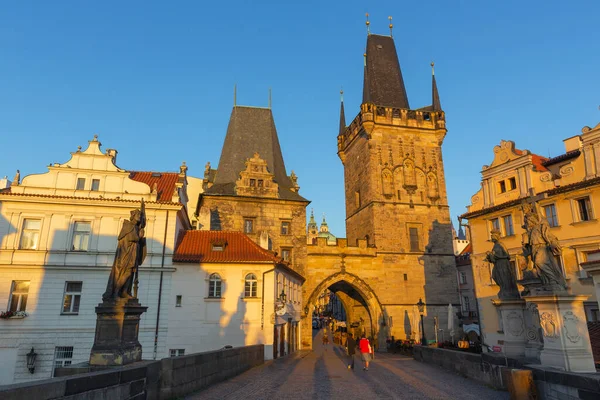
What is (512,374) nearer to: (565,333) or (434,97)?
(565,333)

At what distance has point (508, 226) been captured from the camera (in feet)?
74.8

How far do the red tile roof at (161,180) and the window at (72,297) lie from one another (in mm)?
5675

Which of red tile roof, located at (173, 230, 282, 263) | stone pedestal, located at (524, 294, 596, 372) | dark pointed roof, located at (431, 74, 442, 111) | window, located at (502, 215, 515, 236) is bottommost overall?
stone pedestal, located at (524, 294, 596, 372)

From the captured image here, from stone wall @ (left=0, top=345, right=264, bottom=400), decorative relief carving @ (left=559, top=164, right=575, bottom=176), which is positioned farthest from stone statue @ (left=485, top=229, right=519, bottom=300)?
decorative relief carving @ (left=559, top=164, right=575, bottom=176)

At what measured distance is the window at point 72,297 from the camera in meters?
18.3

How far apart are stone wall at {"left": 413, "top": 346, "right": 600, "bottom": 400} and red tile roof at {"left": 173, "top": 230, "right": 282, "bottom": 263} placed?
9.39m

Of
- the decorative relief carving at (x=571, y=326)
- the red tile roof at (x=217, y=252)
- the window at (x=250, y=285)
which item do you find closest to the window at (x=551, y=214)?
the red tile roof at (x=217, y=252)

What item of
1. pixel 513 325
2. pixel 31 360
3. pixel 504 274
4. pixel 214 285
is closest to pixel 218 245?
pixel 214 285

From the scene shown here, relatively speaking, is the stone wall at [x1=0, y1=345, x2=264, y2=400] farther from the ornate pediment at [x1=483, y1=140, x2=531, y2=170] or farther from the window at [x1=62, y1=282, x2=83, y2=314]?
the ornate pediment at [x1=483, y1=140, x2=531, y2=170]

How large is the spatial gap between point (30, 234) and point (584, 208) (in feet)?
89.0

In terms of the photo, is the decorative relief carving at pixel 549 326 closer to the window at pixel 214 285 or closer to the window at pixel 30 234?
the window at pixel 214 285

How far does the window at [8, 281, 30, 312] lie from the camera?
17906mm

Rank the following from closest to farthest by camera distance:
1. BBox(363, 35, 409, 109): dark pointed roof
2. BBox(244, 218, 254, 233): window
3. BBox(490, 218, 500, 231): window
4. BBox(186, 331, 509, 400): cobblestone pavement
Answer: BBox(186, 331, 509, 400): cobblestone pavement < BBox(490, 218, 500, 231): window < BBox(244, 218, 254, 233): window < BBox(363, 35, 409, 109): dark pointed roof

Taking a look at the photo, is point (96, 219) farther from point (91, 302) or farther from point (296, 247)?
point (296, 247)
